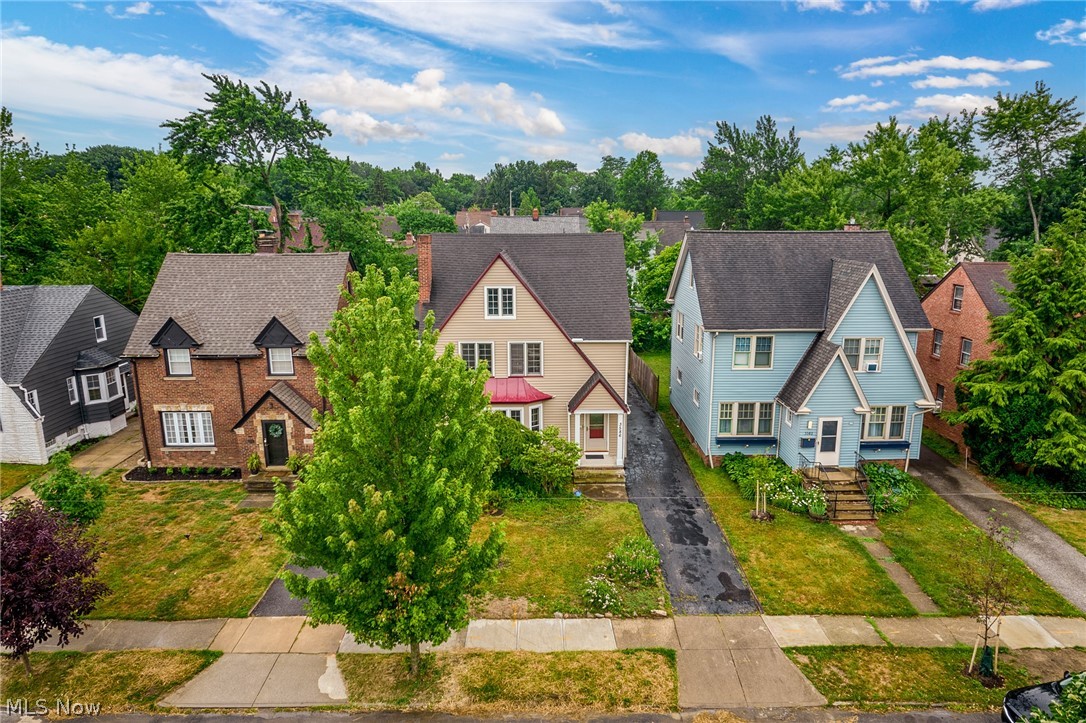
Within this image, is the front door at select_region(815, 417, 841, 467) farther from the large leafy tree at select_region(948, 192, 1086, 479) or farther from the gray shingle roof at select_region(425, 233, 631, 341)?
the gray shingle roof at select_region(425, 233, 631, 341)

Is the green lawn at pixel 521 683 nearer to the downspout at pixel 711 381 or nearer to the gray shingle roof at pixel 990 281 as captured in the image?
the downspout at pixel 711 381

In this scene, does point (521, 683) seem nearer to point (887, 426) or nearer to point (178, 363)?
point (887, 426)

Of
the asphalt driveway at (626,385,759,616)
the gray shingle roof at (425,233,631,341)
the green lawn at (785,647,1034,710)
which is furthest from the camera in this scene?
the gray shingle roof at (425,233,631,341)

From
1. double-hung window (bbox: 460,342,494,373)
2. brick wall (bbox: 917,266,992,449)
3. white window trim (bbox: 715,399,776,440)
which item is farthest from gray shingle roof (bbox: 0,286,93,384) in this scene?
brick wall (bbox: 917,266,992,449)

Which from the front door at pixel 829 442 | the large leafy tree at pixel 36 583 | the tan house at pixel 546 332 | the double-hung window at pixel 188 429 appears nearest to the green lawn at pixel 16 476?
the double-hung window at pixel 188 429

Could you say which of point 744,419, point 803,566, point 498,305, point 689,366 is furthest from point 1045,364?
point 498,305

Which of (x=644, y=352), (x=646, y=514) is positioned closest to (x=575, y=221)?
(x=644, y=352)
